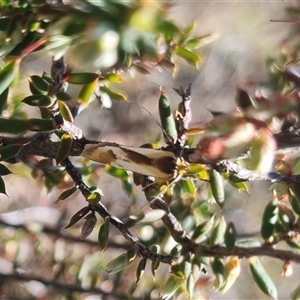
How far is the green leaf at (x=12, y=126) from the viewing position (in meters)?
0.58

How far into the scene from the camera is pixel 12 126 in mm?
584

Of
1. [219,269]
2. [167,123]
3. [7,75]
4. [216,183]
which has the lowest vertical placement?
[219,269]

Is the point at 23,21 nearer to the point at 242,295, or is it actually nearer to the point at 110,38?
the point at 110,38

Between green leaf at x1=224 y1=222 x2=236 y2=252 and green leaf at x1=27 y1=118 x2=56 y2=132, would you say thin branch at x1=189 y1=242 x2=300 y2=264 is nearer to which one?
green leaf at x1=224 y1=222 x2=236 y2=252

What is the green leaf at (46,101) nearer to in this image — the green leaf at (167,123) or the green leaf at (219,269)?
the green leaf at (167,123)

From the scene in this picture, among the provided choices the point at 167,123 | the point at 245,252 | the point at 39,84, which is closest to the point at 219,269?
the point at 245,252

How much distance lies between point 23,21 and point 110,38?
384 mm

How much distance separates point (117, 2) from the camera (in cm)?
27

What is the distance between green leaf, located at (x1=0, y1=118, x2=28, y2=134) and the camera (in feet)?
1.90

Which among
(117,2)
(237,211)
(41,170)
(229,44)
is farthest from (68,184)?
(229,44)

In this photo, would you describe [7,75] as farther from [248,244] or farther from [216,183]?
[248,244]

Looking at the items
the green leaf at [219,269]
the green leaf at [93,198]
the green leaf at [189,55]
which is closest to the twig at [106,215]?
the green leaf at [93,198]

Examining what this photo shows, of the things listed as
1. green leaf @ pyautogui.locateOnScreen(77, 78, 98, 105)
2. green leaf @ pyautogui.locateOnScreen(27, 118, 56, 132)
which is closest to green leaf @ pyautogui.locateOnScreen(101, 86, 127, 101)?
green leaf @ pyautogui.locateOnScreen(77, 78, 98, 105)

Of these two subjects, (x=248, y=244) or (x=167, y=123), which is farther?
(x=248, y=244)
